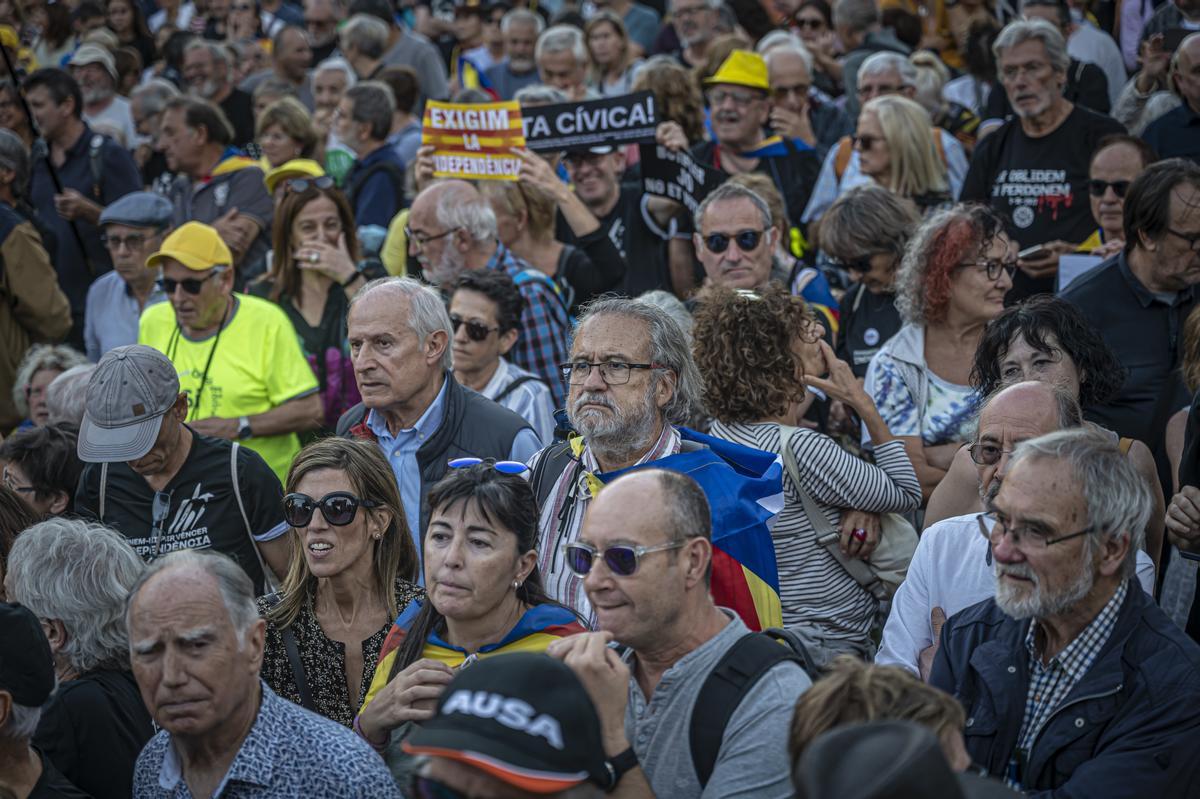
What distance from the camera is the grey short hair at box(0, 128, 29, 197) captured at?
8852 millimetres

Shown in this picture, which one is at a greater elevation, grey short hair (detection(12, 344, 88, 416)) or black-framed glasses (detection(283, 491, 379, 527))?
grey short hair (detection(12, 344, 88, 416))

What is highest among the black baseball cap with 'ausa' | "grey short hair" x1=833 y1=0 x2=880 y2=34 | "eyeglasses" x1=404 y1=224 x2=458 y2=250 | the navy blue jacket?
"grey short hair" x1=833 y1=0 x2=880 y2=34

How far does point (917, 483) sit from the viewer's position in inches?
209

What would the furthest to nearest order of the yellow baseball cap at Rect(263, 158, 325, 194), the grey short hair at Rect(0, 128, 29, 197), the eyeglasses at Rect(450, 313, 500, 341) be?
the grey short hair at Rect(0, 128, 29, 197), the yellow baseball cap at Rect(263, 158, 325, 194), the eyeglasses at Rect(450, 313, 500, 341)

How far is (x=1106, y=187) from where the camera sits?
684 centimetres

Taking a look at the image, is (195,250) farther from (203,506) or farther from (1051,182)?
(1051,182)

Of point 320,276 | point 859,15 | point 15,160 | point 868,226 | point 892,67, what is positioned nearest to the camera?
point 868,226

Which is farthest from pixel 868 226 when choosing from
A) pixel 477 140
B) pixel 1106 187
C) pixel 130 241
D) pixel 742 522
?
pixel 130 241

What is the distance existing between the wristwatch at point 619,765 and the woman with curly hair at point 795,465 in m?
1.95

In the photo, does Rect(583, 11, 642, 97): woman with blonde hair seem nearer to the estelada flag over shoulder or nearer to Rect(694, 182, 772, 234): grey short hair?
Rect(694, 182, 772, 234): grey short hair

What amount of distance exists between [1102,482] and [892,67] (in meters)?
6.50

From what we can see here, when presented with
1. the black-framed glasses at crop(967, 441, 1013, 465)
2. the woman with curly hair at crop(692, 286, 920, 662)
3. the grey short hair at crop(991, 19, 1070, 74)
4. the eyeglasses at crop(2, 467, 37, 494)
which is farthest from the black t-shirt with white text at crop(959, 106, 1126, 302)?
the eyeglasses at crop(2, 467, 37, 494)

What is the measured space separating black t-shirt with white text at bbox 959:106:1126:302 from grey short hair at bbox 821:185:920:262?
3.41 feet

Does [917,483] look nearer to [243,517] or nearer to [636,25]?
[243,517]
